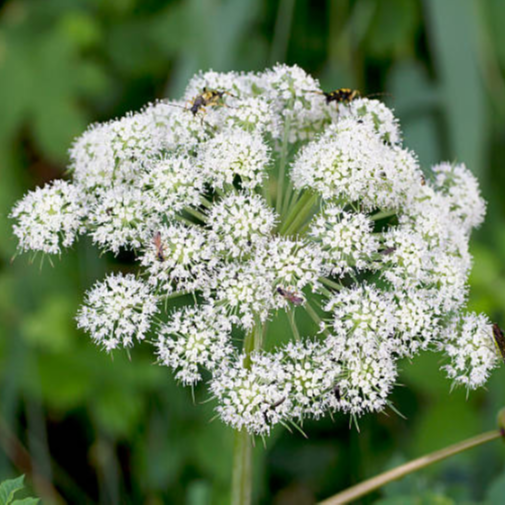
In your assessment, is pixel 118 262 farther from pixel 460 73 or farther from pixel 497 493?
pixel 497 493

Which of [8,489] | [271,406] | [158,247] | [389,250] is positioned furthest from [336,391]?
[8,489]

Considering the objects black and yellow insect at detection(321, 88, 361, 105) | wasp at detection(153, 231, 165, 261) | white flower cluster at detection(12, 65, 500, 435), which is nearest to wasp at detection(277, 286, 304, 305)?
white flower cluster at detection(12, 65, 500, 435)

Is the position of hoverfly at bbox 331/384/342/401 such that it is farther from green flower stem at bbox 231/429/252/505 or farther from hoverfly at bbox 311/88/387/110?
hoverfly at bbox 311/88/387/110

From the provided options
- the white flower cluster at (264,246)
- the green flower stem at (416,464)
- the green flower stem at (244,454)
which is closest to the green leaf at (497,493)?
the green flower stem at (416,464)

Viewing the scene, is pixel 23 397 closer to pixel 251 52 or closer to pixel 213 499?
pixel 213 499

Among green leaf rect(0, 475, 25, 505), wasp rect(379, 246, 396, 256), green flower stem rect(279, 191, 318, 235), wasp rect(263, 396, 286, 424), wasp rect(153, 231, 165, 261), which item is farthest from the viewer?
green flower stem rect(279, 191, 318, 235)

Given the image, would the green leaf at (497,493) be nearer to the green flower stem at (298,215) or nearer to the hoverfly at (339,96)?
the green flower stem at (298,215)
